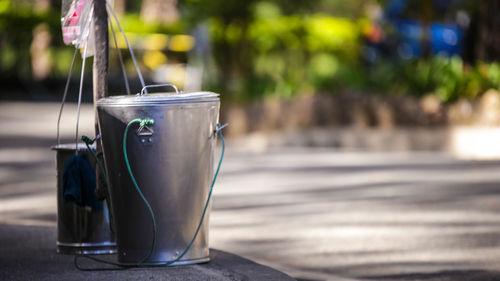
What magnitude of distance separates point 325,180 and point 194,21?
33.6 feet

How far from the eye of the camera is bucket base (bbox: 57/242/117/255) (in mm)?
5957

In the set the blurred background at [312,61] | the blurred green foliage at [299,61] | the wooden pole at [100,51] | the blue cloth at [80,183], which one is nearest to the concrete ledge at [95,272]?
the blue cloth at [80,183]

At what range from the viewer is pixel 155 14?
32.3 m

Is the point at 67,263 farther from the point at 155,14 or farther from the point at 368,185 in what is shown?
the point at 155,14

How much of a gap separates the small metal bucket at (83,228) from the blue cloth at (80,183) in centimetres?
5

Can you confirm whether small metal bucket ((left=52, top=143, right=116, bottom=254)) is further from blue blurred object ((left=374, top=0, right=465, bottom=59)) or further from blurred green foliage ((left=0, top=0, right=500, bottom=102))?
blue blurred object ((left=374, top=0, right=465, bottom=59))

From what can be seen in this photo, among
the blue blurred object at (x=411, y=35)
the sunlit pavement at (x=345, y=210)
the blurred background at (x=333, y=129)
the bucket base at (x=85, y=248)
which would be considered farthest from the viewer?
the blue blurred object at (x=411, y=35)

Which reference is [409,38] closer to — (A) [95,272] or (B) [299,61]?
(B) [299,61]

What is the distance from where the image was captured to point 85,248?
5973mm

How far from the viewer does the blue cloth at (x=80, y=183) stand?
583cm

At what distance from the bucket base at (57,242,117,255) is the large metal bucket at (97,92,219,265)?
Answer: 2.09ft

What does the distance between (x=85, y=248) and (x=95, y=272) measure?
738mm

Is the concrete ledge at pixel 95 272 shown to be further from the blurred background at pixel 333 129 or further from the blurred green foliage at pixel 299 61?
the blurred green foliage at pixel 299 61

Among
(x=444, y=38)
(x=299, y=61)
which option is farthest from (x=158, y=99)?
(x=444, y=38)
